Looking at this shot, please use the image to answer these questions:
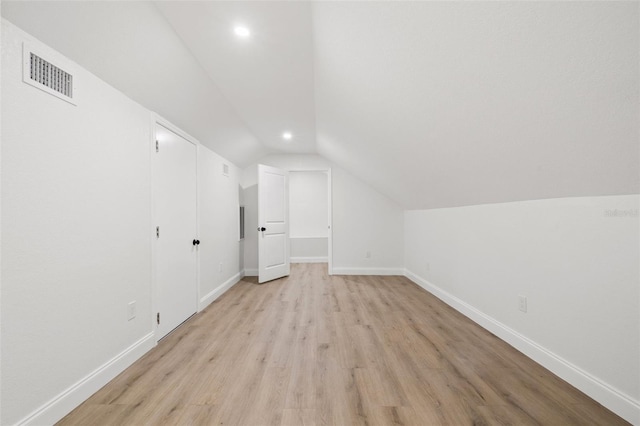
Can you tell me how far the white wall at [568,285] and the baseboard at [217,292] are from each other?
316 centimetres

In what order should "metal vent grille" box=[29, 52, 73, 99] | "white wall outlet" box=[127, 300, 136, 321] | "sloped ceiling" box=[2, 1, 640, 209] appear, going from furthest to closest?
→ "white wall outlet" box=[127, 300, 136, 321] < "metal vent grille" box=[29, 52, 73, 99] < "sloped ceiling" box=[2, 1, 640, 209]

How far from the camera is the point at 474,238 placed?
9.44ft

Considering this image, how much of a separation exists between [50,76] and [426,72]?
212 cm

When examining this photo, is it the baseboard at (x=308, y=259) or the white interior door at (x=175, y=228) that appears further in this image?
the baseboard at (x=308, y=259)

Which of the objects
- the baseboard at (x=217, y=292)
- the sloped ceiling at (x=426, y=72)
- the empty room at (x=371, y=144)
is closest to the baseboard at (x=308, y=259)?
the baseboard at (x=217, y=292)

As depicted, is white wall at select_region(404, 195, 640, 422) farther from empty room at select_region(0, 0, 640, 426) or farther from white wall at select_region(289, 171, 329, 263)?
white wall at select_region(289, 171, 329, 263)

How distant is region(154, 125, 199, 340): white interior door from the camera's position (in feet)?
8.13

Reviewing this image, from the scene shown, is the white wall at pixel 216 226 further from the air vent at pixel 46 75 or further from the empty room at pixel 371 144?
the air vent at pixel 46 75

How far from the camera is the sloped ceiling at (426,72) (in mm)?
1041

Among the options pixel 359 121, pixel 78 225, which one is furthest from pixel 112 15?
pixel 359 121

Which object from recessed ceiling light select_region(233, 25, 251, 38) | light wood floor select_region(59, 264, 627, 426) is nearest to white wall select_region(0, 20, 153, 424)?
light wood floor select_region(59, 264, 627, 426)

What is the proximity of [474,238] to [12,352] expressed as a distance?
3570mm

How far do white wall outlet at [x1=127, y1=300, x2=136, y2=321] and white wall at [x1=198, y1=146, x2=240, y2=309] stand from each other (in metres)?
1.12

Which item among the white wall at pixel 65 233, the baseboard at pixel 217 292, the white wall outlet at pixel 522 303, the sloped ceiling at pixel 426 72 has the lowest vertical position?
the baseboard at pixel 217 292
